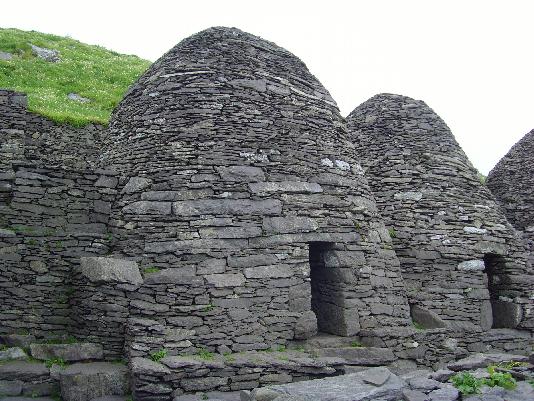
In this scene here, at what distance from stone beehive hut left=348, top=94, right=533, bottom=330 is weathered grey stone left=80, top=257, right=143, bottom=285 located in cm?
605

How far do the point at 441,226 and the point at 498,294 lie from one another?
232 centimetres

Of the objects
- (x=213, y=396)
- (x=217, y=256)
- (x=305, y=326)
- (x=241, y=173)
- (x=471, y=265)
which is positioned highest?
(x=241, y=173)

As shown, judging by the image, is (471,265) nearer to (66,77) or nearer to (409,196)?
(409,196)

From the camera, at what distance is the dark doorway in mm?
8352

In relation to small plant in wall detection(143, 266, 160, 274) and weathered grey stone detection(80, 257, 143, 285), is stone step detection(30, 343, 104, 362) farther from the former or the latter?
small plant in wall detection(143, 266, 160, 274)

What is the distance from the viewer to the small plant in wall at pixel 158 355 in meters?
Result: 6.86

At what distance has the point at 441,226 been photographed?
440 inches

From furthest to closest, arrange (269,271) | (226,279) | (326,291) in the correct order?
(326,291)
(269,271)
(226,279)

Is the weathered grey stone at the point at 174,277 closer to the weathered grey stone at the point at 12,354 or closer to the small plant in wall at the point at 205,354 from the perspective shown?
the small plant in wall at the point at 205,354

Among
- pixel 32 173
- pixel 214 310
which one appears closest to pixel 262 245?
pixel 214 310

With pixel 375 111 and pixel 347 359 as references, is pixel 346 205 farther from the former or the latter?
pixel 375 111

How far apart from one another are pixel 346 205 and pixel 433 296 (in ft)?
10.7

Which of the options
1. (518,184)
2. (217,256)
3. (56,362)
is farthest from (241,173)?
(518,184)

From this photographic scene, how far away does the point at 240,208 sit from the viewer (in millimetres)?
8023
